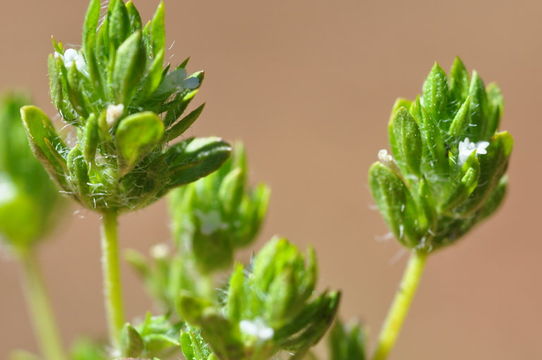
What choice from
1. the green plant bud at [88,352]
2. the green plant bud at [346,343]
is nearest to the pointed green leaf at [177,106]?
the green plant bud at [346,343]

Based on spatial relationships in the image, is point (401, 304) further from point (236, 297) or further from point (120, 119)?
point (120, 119)

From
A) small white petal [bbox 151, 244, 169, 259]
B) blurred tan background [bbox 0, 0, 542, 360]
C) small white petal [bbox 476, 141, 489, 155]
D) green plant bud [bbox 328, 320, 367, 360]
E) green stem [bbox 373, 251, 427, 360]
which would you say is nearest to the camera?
small white petal [bbox 476, 141, 489, 155]

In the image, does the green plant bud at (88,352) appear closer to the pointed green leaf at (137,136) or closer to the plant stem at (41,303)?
the plant stem at (41,303)

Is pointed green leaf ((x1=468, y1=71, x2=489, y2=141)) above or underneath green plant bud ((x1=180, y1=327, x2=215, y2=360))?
above

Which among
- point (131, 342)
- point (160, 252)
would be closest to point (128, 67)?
point (131, 342)

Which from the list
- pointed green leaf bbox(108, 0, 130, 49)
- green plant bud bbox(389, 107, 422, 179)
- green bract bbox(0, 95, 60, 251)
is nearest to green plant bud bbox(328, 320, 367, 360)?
green plant bud bbox(389, 107, 422, 179)

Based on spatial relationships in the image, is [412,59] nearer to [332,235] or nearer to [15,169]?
[332,235]

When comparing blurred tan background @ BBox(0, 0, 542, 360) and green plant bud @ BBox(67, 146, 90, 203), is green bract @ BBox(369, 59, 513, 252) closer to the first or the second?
green plant bud @ BBox(67, 146, 90, 203)
